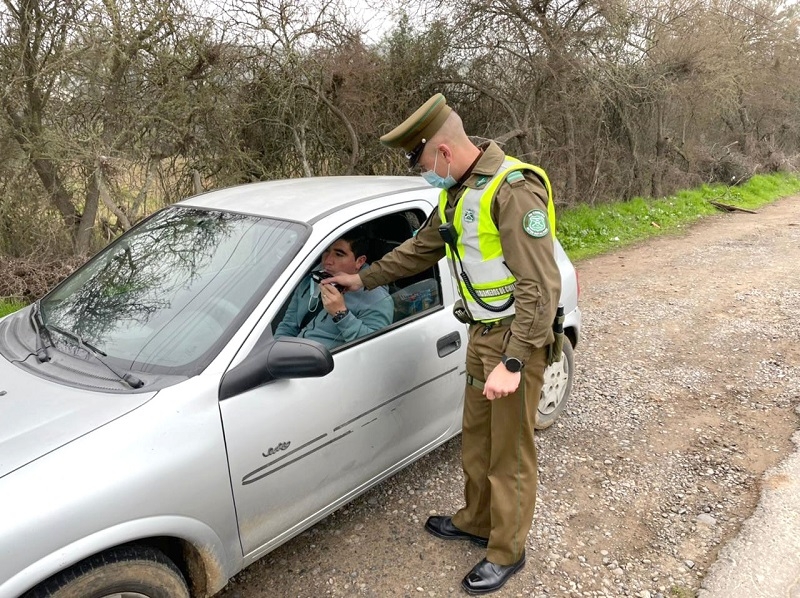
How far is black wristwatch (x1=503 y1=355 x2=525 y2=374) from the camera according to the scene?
7.25 feet

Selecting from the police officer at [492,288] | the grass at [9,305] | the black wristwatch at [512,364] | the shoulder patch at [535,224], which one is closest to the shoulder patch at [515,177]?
the police officer at [492,288]

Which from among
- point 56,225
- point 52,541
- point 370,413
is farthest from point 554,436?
point 56,225

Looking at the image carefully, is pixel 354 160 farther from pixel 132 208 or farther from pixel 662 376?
pixel 662 376

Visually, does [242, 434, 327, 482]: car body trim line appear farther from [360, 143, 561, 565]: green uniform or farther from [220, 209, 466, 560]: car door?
[360, 143, 561, 565]: green uniform

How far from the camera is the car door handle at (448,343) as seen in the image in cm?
289

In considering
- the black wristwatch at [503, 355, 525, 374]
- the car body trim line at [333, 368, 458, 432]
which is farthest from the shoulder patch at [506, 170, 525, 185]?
the car body trim line at [333, 368, 458, 432]

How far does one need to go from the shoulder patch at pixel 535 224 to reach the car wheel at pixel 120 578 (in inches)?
66.5

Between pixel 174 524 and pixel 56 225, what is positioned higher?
pixel 56 225

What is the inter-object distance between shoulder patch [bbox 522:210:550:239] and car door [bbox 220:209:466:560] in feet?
2.78

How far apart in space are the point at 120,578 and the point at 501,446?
1486mm

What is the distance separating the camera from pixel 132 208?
252 inches

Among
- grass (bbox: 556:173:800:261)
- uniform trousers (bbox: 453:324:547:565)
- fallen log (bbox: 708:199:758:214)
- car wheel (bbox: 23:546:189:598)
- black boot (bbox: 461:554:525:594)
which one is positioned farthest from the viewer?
fallen log (bbox: 708:199:758:214)

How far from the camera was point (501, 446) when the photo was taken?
98.6 inches

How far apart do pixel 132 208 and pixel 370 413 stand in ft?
16.3
